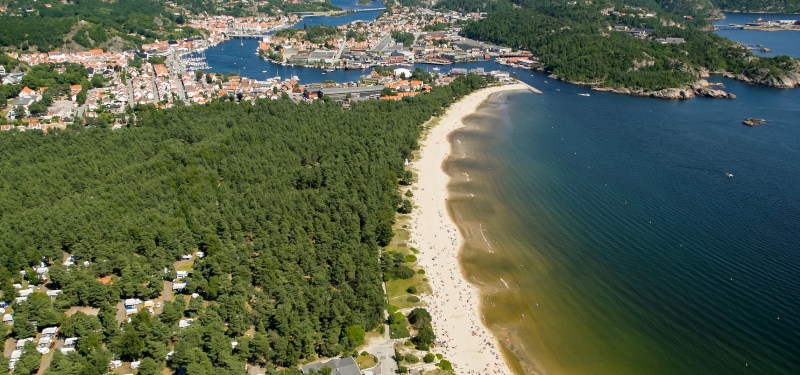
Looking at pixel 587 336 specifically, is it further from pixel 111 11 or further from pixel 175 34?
pixel 111 11

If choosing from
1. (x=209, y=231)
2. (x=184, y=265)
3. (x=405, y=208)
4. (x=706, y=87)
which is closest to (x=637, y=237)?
(x=405, y=208)

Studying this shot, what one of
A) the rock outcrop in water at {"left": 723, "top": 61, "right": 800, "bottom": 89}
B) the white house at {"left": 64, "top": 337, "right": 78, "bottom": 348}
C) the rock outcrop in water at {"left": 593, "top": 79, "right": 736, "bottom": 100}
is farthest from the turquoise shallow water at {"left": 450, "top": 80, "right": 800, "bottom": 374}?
the white house at {"left": 64, "top": 337, "right": 78, "bottom": 348}

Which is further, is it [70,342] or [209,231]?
[209,231]

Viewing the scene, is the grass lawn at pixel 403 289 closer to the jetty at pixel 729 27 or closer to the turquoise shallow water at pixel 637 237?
the turquoise shallow water at pixel 637 237

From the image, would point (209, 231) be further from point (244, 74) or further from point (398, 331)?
point (244, 74)

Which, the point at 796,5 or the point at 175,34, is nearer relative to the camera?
the point at 175,34

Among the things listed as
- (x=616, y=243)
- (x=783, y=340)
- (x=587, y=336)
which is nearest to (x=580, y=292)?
(x=587, y=336)

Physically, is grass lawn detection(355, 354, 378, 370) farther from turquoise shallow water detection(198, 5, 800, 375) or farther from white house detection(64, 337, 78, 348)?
white house detection(64, 337, 78, 348)
